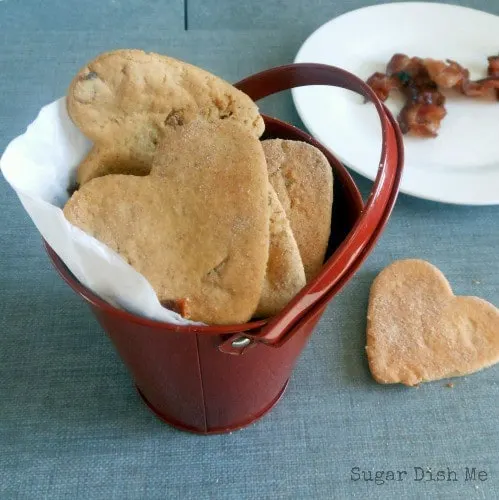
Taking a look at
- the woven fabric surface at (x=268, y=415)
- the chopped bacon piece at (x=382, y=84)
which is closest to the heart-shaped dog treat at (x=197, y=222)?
the woven fabric surface at (x=268, y=415)

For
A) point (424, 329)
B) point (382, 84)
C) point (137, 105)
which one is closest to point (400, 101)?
point (382, 84)

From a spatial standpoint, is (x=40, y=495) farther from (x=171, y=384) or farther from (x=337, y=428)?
(x=337, y=428)

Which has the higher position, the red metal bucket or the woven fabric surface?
the red metal bucket

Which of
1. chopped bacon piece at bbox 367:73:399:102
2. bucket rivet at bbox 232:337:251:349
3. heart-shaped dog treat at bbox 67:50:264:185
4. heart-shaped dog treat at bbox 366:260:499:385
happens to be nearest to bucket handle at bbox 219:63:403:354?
bucket rivet at bbox 232:337:251:349

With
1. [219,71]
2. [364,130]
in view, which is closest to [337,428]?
[364,130]

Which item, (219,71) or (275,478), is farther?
(219,71)

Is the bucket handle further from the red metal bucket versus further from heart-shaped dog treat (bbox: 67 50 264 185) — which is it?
heart-shaped dog treat (bbox: 67 50 264 185)

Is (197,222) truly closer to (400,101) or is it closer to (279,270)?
(279,270)
